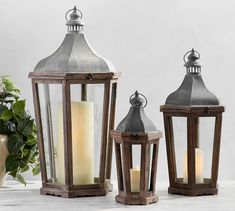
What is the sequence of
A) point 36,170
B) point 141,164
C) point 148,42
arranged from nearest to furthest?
point 141,164
point 36,170
point 148,42

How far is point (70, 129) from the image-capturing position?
1.70 m

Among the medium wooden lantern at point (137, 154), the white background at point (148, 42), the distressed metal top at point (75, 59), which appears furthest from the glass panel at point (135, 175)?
the white background at point (148, 42)

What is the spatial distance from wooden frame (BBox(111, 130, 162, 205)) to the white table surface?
0.08ft

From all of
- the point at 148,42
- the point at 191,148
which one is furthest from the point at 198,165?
the point at 148,42

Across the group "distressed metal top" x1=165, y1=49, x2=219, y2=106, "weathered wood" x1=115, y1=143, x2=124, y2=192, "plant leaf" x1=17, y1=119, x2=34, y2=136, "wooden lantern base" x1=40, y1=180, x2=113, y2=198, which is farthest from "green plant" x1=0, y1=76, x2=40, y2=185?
"distressed metal top" x1=165, y1=49, x2=219, y2=106

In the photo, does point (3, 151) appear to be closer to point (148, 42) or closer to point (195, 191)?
point (195, 191)

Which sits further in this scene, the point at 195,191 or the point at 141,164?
the point at 195,191

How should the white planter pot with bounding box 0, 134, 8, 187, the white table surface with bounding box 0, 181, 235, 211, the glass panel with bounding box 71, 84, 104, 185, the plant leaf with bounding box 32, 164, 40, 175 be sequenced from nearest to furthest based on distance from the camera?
1. the white table surface with bounding box 0, 181, 235, 211
2. the glass panel with bounding box 71, 84, 104, 185
3. the white planter pot with bounding box 0, 134, 8, 187
4. the plant leaf with bounding box 32, 164, 40, 175

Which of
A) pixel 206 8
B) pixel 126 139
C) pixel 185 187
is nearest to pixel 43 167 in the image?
pixel 126 139

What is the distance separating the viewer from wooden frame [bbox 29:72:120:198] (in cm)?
168

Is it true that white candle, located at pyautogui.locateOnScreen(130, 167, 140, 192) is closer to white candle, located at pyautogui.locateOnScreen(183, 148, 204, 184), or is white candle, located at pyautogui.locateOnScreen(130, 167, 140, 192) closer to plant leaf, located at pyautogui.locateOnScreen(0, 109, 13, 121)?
white candle, located at pyautogui.locateOnScreen(183, 148, 204, 184)

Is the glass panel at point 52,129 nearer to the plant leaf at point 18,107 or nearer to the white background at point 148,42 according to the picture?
the plant leaf at point 18,107

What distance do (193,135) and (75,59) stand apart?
361 mm

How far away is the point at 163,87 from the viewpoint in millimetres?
2340
